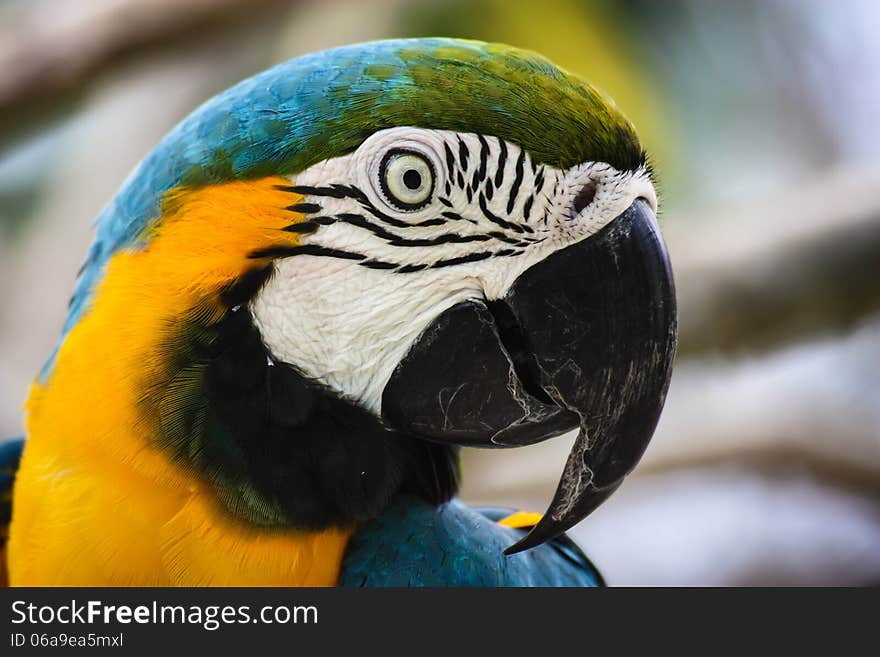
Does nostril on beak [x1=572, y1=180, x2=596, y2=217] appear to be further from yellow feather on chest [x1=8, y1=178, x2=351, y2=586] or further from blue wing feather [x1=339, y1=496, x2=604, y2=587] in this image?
blue wing feather [x1=339, y1=496, x2=604, y2=587]

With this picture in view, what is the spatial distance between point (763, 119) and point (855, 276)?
53.2 inches

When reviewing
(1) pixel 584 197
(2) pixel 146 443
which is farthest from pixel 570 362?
(2) pixel 146 443

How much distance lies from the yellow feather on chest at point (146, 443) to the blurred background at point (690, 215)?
2.93 ft

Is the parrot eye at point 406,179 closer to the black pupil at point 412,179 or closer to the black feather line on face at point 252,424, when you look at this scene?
the black pupil at point 412,179

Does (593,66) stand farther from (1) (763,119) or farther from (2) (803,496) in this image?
(2) (803,496)

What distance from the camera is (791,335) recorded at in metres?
1.96

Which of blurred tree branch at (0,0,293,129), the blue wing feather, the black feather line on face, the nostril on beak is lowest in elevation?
the blue wing feather

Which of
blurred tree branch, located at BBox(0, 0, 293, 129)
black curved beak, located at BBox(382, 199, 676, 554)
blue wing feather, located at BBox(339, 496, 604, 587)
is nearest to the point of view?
black curved beak, located at BBox(382, 199, 676, 554)

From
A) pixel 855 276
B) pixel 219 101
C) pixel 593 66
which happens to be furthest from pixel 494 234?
pixel 593 66

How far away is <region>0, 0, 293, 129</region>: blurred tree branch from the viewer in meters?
1.84

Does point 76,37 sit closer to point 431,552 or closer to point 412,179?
point 412,179

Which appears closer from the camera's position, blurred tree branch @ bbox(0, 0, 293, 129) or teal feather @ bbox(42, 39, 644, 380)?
teal feather @ bbox(42, 39, 644, 380)

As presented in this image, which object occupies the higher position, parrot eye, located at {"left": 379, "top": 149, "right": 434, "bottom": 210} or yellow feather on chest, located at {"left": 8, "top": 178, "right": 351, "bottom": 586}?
parrot eye, located at {"left": 379, "top": 149, "right": 434, "bottom": 210}

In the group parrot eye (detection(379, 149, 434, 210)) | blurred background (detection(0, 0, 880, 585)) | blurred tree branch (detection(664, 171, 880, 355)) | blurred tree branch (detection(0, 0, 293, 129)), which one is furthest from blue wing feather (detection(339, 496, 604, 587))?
blurred tree branch (detection(0, 0, 293, 129))
